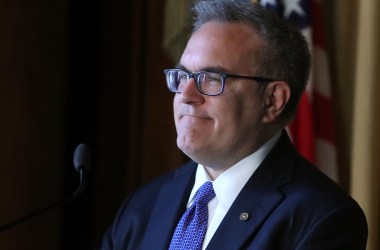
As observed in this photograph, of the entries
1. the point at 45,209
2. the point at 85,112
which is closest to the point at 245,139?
the point at 45,209

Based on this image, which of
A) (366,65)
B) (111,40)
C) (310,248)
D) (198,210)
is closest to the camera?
(310,248)

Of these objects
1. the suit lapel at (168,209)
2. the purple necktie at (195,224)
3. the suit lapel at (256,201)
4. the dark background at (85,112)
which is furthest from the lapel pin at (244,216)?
the dark background at (85,112)

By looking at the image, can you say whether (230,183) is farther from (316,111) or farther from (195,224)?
(316,111)

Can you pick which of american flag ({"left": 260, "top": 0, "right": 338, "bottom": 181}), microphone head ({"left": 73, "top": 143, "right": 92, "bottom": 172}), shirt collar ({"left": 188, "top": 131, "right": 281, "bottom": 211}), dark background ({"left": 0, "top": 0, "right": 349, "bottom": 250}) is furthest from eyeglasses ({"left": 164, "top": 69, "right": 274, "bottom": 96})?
dark background ({"left": 0, "top": 0, "right": 349, "bottom": 250})

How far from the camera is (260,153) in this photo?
172cm

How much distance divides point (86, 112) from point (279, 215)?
1.34m

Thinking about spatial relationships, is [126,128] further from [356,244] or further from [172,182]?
[356,244]

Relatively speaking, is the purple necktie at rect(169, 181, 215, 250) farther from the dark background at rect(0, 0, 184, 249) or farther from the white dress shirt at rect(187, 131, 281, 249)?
the dark background at rect(0, 0, 184, 249)

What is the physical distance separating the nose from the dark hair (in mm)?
173

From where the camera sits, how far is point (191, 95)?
165cm

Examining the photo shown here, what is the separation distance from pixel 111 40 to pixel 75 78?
0.80ft

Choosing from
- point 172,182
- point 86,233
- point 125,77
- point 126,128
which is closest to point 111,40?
point 125,77

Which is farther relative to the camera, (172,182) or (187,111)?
(172,182)

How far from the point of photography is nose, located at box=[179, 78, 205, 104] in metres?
1.65
